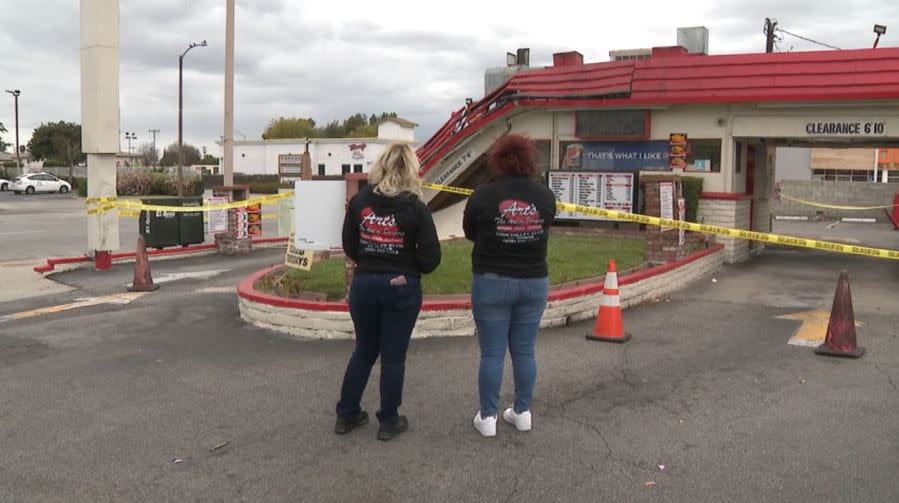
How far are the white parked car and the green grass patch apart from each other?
164 feet

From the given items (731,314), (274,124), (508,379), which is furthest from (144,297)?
(274,124)

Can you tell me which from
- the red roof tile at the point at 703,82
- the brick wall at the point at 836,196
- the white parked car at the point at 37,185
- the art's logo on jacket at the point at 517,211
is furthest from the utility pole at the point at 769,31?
the white parked car at the point at 37,185

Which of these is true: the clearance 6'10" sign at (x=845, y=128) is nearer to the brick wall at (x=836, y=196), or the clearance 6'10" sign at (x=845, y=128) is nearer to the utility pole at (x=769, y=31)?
the brick wall at (x=836, y=196)

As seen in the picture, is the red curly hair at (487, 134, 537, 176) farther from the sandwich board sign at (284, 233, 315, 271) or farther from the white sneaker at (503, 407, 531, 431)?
the sandwich board sign at (284, 233, 315, 271)

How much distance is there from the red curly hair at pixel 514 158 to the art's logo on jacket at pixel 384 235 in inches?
29.4

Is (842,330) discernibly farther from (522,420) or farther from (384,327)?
(384,327)

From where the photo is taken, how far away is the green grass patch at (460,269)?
28.5 ft

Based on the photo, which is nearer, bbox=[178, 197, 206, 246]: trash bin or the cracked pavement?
the cracked pavement

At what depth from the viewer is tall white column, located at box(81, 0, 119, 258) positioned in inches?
499

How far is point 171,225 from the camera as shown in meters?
15.7

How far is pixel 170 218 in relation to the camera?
51.2ft

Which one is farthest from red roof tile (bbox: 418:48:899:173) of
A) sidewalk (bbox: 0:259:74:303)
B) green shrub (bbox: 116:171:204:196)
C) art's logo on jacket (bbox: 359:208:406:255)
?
green shrub (bbox: 116:171:204:196)

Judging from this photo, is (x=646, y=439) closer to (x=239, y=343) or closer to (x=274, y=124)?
(x=239, y=343)

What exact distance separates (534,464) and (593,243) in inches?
384
